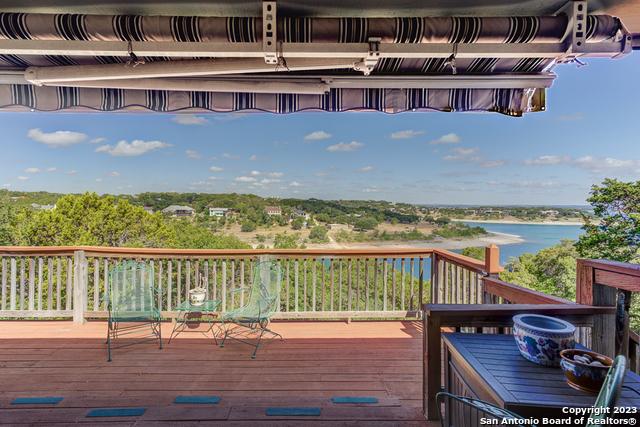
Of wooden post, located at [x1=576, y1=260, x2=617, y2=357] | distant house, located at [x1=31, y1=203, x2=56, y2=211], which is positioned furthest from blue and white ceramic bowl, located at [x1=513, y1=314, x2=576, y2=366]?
distant house, located at [x1=31, y1=203, x2=56, y2=211]

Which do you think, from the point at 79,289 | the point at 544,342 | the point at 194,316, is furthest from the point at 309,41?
the point at 79,289

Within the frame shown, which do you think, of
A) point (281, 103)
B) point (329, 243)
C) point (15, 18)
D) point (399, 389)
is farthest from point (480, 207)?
point (15, 18)

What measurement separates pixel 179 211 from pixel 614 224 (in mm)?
11298

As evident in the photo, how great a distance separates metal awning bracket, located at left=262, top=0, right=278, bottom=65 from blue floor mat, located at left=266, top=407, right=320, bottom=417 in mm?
2269

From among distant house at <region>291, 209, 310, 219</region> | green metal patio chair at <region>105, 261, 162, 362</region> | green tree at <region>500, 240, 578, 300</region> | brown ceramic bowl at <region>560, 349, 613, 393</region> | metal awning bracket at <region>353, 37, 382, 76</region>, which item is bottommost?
green tree at <region>500, 240, 578, 300</region>

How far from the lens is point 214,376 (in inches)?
101

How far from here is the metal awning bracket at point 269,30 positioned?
1.70 meters

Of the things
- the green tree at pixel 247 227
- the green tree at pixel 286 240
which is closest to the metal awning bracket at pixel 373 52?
the green tree at pixel 286 240

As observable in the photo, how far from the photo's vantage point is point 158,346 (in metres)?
3.15

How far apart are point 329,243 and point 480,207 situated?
4.40 meters

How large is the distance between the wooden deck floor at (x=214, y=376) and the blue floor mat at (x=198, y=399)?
0.19 ft

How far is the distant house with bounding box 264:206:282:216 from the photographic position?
7.23m

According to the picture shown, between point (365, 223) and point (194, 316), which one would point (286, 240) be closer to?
point (365, 223)

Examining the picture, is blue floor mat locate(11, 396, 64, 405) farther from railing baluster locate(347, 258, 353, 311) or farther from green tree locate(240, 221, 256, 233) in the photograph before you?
green tree locate(240, 221, 256, 233)
